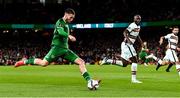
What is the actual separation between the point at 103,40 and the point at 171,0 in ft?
31.0

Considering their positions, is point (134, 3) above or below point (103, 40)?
above

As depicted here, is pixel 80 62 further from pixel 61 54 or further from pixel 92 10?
pixel 92 10

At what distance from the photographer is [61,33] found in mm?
15125

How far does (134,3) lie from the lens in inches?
2429

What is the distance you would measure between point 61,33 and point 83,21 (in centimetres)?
4771

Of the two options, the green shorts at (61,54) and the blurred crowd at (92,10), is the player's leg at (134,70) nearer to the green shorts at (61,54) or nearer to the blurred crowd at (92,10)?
the green shorts at (61,54)

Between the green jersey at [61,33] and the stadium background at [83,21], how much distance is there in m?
41.3

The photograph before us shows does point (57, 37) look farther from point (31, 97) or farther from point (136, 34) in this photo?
point (136, 34)

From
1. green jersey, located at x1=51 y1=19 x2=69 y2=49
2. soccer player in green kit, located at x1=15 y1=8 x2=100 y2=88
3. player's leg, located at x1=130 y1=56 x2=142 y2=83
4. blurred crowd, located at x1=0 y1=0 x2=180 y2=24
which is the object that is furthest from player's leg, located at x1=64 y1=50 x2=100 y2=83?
blurred crowd, located at x1=0 y1=0 x2=180 y2=24

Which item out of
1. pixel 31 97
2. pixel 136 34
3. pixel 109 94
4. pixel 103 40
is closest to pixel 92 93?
pixel 109 94

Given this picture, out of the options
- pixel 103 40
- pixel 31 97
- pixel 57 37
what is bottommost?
pixel 103 40

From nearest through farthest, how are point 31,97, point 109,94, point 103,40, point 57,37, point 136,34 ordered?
point 31,97 < point 109,94 < point 57,37 < point 136,34 < point 103,40

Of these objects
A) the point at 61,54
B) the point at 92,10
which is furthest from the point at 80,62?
the point at 92,10

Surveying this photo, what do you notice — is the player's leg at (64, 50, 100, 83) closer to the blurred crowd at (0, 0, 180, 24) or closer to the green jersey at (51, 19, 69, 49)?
the green jersey at (51, 19, 69, 49)
